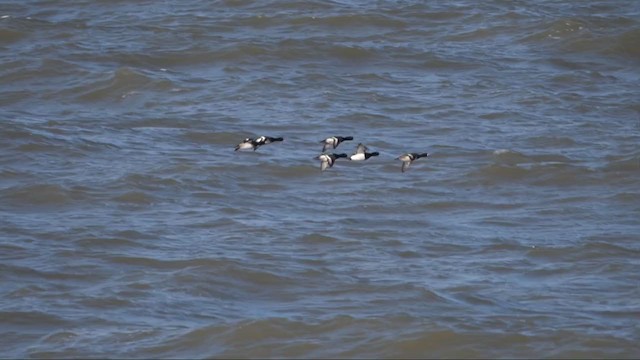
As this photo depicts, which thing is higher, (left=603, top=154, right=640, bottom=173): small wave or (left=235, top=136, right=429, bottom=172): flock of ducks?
(left=235, top=136, right=429, bottom=172): flock of ducks

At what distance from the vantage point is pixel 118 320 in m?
13.0

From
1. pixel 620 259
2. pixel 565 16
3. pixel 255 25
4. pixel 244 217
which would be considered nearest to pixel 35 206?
pixel 244 217

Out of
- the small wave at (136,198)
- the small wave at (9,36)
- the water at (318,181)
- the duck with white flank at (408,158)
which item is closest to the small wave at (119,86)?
the water at (318,181)

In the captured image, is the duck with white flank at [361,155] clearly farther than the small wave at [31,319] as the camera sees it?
Yes

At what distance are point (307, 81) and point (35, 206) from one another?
6491 mm

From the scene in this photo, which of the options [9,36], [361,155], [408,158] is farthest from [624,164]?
[9,36]

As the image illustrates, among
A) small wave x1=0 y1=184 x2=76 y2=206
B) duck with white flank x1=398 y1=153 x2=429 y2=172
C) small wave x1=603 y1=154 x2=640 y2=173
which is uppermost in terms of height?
duck with white flank x1=398 y1=153 x2=429 y2=172

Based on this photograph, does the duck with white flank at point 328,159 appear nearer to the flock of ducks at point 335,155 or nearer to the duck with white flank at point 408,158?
the flock of ducks at point 335,155

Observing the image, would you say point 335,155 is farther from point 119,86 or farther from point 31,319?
point 119,86

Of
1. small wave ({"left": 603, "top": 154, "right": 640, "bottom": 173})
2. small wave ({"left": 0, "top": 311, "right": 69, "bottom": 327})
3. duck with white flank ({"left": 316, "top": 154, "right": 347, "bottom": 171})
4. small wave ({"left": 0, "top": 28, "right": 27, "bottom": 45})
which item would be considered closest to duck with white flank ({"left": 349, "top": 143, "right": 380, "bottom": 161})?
duck with white flank ({"left": 316, "top": 154, "right": 347, "bottom": 171})

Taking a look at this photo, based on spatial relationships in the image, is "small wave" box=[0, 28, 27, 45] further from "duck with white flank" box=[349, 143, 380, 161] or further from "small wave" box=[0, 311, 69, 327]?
"small wave" box=[0, 311, 69, 327]

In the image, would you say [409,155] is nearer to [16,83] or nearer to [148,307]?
[148,307]

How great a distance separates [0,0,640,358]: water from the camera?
42.5ft

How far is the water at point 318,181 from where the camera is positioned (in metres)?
13.0
